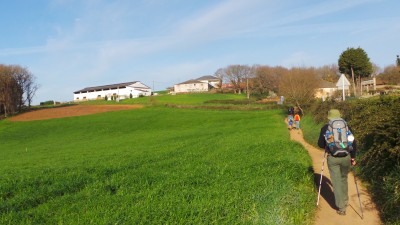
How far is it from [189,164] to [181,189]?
12.3ft

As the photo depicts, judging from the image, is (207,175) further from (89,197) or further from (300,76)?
(300,76)

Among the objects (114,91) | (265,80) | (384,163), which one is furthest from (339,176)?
(114,91)

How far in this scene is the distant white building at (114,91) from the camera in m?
123

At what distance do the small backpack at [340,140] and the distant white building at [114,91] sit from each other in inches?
4368

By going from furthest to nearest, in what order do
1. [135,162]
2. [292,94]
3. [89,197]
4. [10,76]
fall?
[10,76], [292,94], [135,162], [89,197]

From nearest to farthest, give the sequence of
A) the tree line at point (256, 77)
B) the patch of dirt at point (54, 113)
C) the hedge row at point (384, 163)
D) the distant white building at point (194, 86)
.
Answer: the hedge row at point (384, 163) → the patch of dirt at point (54, 113) → the tree line at point (256, 77) → the distant white building at point (194, 86)

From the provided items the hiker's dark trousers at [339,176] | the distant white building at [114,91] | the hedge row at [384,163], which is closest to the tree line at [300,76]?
the distant white building at [114,91]

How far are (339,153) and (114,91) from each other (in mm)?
123690

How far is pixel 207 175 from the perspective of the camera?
9.75 m

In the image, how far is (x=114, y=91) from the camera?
415 ft

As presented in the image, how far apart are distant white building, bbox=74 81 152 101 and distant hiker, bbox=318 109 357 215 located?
110847 millimetres

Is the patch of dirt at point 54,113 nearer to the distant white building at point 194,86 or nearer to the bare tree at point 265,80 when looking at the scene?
the bare tree at point 265,80

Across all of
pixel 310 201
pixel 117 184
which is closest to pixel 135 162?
pixel 117 184

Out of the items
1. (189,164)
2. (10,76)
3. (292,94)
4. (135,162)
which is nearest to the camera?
(189,164)
